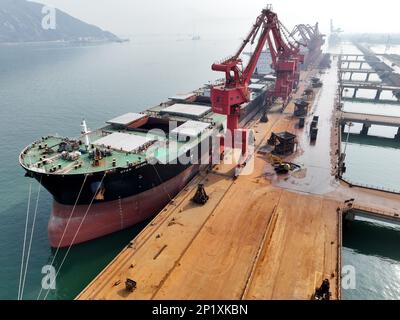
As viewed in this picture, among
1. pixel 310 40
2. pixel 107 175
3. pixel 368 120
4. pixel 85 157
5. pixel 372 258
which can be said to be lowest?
pixel 372 258

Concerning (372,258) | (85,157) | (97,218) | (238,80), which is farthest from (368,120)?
(97,218)

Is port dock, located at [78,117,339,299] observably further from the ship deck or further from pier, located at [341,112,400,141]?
pier, located at [341,112,400,141]

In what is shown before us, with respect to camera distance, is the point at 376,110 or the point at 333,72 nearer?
the point at 376,110

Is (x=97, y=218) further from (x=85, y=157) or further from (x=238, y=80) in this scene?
(x=238, y=80)

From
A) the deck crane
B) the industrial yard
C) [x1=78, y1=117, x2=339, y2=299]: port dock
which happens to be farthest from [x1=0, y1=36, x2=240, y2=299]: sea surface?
the deck crane

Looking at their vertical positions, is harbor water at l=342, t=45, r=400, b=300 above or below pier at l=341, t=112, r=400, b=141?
below
